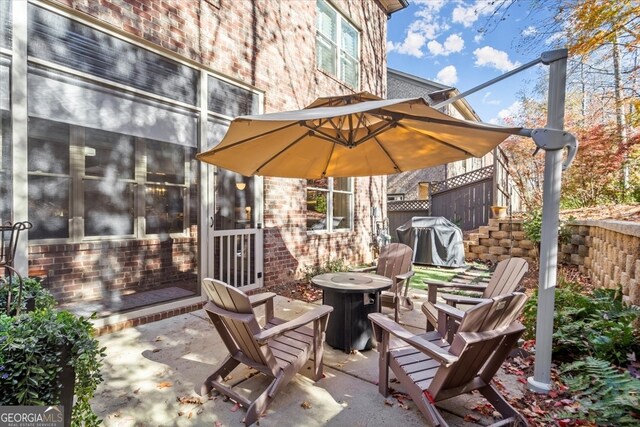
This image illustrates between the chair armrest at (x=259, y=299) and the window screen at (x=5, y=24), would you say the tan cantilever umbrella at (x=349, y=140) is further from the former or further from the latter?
the window screen at (x=5, y=24)

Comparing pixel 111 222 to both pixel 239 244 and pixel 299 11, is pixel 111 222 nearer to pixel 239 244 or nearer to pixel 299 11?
pixel 239 244

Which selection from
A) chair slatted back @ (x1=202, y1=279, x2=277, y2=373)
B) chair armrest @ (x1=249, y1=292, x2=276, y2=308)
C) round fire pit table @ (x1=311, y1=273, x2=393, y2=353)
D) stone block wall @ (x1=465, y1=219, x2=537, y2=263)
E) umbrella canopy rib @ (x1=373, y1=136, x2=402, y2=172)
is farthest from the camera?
stone block wall @ (x1=465, y1=219, x2=537, y2=263)

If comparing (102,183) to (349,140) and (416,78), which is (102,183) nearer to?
(349,140)

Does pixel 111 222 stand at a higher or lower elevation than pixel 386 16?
lower

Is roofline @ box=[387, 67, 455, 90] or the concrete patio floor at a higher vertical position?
roofline @ box=[387, 67, 455, 90]

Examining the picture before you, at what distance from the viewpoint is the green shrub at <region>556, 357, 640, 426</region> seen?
1.87 metres

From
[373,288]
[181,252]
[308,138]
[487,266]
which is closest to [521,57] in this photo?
[487,266]

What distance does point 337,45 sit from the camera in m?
7.35

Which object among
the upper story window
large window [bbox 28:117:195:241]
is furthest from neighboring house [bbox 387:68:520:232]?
large window [bbox 28:117:195:241]

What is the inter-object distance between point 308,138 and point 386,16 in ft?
24.4

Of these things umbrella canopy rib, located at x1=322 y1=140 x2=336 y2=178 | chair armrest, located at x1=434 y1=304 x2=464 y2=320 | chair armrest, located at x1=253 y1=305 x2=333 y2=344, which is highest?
umbrella canopy rib, located at x1=322 y1=140 x2=336 y2=178

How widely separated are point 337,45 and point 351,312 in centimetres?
629

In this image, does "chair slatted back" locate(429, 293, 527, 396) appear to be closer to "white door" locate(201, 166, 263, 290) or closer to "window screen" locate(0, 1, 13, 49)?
"white door" locate(201, 166, 263, 290)

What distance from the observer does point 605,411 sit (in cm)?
192
